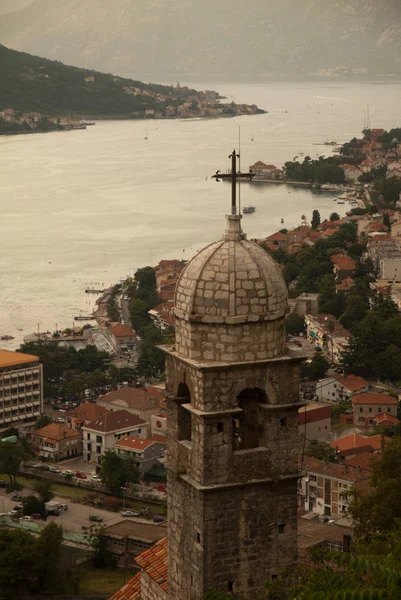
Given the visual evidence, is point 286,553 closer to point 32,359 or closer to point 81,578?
point 81,578

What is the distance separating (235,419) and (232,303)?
0.47 m

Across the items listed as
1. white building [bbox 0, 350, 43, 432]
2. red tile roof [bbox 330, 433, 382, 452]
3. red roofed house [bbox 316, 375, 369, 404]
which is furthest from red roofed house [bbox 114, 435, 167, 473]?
red roofed house [bbox 316, 375, 369, 404]

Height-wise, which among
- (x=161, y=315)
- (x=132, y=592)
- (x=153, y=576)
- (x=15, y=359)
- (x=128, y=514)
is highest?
(x=153, y=576)

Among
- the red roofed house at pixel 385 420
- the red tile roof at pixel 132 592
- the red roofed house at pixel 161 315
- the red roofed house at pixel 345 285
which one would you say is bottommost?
the red roofed house at pixel 385 420

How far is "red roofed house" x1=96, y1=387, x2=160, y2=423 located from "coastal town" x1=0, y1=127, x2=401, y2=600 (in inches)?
1.0

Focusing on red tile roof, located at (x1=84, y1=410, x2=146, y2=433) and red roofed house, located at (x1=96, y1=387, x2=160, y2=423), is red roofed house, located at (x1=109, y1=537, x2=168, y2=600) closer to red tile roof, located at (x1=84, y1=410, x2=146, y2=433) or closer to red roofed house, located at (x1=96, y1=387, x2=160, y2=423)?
red tile roof, located at (x1=84, y1=410, x2=146, y2=433)

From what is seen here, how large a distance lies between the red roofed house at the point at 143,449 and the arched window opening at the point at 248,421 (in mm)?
14237

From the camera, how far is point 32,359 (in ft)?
79.0

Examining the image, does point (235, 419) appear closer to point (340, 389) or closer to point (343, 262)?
point (340, 389)

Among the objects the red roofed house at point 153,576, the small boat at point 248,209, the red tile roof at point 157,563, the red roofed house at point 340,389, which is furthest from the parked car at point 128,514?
the small boat at point 248,209

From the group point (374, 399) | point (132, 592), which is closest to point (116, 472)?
A: point (374, 399)

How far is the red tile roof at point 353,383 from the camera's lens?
78.5ft

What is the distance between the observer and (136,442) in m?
20.6

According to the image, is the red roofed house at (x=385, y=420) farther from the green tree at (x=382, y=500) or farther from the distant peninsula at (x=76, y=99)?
the distant peninsula at (x=76, y=99)
